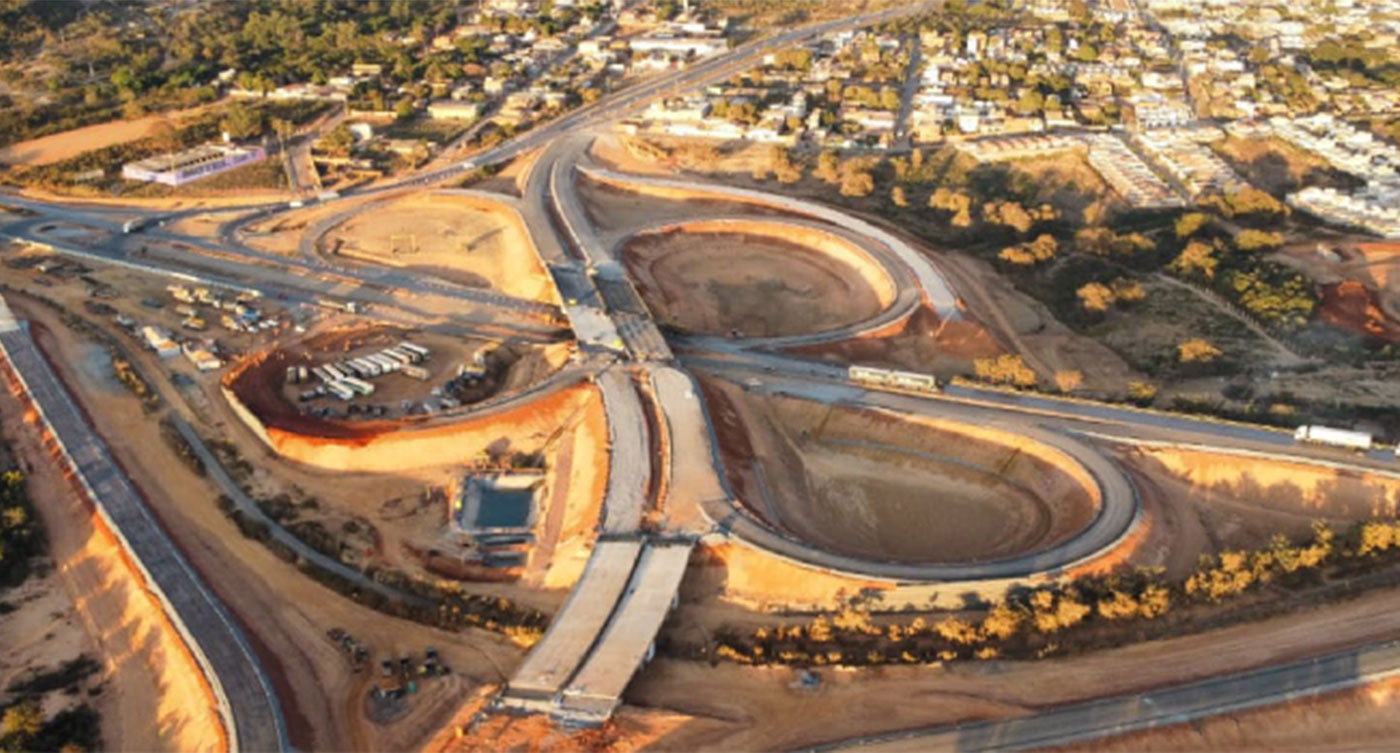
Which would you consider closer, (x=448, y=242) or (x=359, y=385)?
(x=359, y=385)

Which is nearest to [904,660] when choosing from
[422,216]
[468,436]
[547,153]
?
[468,436]

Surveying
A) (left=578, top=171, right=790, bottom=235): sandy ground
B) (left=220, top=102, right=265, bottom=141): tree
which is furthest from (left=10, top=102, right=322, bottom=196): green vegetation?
(left=578, top=171, right=790, bottom=235): sandy ground

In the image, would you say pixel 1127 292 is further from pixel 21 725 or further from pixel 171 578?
pixel 21 725

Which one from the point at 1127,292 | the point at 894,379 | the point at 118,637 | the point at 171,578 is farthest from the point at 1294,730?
the point at 1127,292

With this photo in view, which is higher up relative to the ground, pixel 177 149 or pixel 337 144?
pixel 177 149

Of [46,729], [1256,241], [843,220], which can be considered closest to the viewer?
[46,729]

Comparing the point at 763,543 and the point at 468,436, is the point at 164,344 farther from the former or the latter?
the point at 763,543

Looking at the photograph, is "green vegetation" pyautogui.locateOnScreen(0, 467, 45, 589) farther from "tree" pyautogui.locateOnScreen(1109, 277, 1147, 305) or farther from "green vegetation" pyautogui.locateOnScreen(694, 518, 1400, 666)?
"tree" pyautogui.locateOnScreen(1109, 277, 1147, 305)
